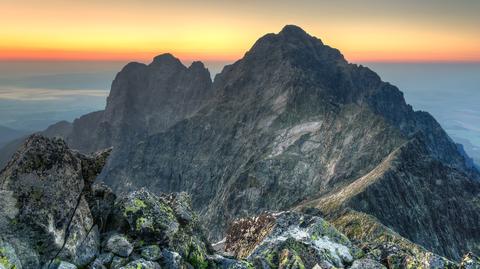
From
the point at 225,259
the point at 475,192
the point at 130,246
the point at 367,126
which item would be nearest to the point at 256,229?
the point at 225,259

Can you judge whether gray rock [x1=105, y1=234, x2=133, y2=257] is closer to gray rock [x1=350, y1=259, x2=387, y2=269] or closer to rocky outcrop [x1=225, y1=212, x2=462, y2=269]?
rocky outcrop [x1=225, y1=212, x2=462, y2=269]

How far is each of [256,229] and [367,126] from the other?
17063 cm

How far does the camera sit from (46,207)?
22141 millimetres

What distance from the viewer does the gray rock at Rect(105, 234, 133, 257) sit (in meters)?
23.1

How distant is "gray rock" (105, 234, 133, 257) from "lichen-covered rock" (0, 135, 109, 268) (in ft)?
2.48

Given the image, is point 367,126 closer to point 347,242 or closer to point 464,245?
point 464,245

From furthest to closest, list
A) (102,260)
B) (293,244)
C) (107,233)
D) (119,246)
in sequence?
(293,244) → (107,233) → (119,246) → (102,260)

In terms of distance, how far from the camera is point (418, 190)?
144m

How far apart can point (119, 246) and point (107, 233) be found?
2.22m

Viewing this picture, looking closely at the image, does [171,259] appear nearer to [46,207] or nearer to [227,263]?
[227,263]

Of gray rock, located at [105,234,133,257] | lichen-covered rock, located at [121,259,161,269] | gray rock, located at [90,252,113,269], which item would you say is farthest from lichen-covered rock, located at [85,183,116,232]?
lichen-covered rock, located at [121,259,161,269]

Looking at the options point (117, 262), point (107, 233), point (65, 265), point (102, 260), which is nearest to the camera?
point (65, 265)

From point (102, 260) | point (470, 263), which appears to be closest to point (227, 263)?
point (102, 260)

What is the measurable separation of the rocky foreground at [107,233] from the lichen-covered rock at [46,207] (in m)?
0.05
